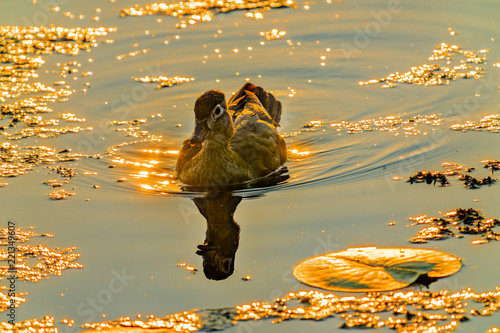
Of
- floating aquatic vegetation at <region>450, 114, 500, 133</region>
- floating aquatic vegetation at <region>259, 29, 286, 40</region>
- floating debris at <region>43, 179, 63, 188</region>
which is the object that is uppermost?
floating aquatic vegetation at <region>259, 29, 286, 40</region>

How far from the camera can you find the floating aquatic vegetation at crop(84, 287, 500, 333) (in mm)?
7617

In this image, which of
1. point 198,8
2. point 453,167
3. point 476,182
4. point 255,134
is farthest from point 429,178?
point 198,8

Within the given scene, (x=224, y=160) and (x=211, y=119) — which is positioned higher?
(x=211, y=119)

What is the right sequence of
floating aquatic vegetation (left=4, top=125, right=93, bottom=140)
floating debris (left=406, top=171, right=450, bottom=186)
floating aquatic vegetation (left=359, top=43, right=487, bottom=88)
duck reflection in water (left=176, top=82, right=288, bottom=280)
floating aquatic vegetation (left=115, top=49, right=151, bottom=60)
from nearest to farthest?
1. duck reflection in water (left=176, top=82, right=288, bottom=280)
2. floating debris (left=406, top=171, right=450, bottom=186)
3. floating aquatic vegetation (left=4, top=125, right=93, bottom=140)
4. floating aquatic vegetation (left=359, top=43, right=487, bottom=88)
5. floating aquatic vegetation (left=115, top=49, right=151, bottom=60)

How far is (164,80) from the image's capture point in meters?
15.5

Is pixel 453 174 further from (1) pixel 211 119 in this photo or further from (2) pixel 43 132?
(2) pixel 43 132

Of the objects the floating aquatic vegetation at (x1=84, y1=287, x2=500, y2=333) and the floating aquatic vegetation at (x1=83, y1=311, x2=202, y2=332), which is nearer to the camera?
the floating aquatic vegetation at (x1=84, y1=287, x2=500, y2=333)

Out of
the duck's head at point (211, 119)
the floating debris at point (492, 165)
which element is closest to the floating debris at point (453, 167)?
the floating debris at point (492, 165)

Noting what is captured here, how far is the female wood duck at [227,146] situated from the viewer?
1131cm

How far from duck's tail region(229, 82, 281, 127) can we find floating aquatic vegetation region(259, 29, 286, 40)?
3.53 meters

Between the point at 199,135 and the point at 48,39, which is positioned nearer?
the point at 199,135

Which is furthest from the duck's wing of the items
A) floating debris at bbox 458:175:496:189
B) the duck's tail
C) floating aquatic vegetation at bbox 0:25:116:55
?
floating aquatic vegetation at bbox 0:25:116:55

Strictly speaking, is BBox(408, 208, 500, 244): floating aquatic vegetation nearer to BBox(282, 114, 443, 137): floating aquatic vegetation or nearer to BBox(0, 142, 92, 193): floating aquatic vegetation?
BBox(282, 114, 443, 137): floating aquatic vegetation

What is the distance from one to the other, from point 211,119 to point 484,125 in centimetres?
473
